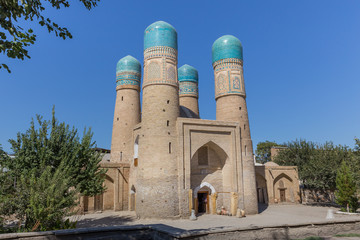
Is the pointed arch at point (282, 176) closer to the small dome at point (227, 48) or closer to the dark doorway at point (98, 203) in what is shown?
the small dome at point (227, 48)

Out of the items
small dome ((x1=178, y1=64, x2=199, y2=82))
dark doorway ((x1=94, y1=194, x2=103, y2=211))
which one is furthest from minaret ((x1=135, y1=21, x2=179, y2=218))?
small dome ((x1=178, y1=64, x2=199, y2=82))

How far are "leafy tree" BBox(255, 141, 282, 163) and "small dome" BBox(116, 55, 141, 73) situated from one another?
121 ft

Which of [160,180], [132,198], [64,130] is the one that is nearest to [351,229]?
[160,180]

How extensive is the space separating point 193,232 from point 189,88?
909 inches

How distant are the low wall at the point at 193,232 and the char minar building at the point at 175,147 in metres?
9.15

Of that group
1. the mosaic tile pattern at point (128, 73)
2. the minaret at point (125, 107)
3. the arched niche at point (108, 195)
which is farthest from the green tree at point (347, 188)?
the mosaic tile pattern at point (128, 73)

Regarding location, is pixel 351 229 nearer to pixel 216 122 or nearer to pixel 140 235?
pixel 140 235

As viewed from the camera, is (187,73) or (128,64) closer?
(128,64)

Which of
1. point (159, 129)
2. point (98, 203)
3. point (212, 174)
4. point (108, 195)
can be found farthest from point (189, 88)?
point (98, 203)

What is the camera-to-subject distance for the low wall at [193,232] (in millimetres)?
6809

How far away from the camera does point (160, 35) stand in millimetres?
19047

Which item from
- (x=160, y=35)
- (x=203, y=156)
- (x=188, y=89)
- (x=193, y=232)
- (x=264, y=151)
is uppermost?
(x=160, y=35)

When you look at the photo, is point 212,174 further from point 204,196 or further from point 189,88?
point 189,88

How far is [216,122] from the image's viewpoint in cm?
1952
